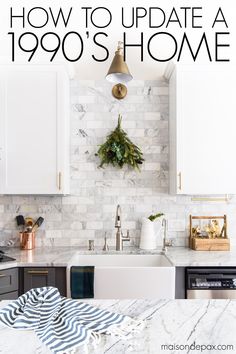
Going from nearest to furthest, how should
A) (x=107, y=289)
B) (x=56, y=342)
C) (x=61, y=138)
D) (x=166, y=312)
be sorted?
(x=56, y=342), (x=166, y=312), (x=107, y=289), (x=61, y=138)

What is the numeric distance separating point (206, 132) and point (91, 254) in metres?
1.36

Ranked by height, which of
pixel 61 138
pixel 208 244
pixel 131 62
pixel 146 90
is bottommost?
pixel 208 244

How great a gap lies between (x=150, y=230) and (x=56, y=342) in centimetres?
200

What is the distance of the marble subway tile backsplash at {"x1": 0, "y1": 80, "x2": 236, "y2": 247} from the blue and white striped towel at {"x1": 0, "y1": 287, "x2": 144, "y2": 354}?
1.76 m

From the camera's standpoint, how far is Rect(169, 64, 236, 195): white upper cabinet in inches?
104

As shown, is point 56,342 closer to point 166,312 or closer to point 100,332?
point 100,332

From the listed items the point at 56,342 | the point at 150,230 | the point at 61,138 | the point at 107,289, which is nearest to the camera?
the point at 56,342

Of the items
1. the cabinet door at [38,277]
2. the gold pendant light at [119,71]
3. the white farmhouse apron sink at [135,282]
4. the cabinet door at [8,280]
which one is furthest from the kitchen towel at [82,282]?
the gold pendant light at [119,71]

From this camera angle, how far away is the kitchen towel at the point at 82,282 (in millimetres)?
2307

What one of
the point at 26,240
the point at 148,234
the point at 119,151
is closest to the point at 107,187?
the point at 119,151

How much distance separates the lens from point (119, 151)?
9.68ft

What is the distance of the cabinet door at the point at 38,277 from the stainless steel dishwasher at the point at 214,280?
0.94 meters

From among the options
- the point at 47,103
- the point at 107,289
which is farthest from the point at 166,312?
the point at 47,103

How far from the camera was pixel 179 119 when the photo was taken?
268 cm
